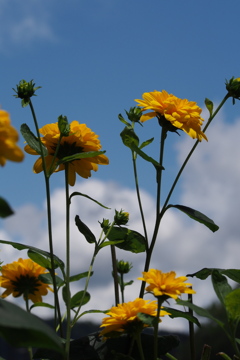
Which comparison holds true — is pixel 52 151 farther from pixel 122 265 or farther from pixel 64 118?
pixel 122 265

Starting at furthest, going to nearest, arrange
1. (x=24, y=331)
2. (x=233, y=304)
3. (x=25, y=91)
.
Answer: (x=25, y=91) → (x=233, y=304) → (x=24, y=331)

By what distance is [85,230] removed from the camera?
1076 millimetres

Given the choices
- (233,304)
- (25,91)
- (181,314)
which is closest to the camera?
(233,304)

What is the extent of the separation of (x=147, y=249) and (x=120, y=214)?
162 mm

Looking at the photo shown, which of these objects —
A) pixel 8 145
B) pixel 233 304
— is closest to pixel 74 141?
pixel 233 304

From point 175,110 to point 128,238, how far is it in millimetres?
261

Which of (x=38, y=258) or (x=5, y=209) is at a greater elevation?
(x=38, y=258)

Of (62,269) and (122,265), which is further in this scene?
(122,265)

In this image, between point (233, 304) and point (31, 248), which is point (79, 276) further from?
point (233, 304)

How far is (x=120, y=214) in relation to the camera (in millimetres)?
1160

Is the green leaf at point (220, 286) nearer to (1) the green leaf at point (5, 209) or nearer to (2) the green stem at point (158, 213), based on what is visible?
(2) the green stem at point (158, 213)

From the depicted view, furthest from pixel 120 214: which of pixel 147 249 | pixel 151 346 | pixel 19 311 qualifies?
pixel 19 311

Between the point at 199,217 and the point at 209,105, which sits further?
the point at 209,105

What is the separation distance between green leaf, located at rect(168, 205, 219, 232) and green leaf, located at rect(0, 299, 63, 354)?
66cm
